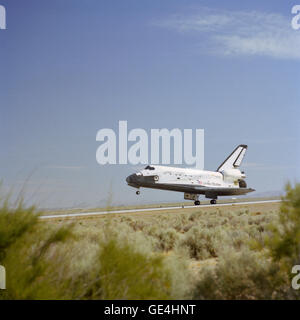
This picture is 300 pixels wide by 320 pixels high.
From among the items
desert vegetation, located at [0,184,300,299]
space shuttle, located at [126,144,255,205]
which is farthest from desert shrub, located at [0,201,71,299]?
space shuttle, located at [126,144,255,205]

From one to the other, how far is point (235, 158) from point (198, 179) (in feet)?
51.2

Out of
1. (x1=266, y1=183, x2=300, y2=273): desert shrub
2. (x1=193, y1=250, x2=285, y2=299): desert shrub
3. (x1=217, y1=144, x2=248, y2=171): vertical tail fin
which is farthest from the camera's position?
(x1=217, y1=144, x2=248, y2=171): vertical tail fin

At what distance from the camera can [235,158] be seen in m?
72.8

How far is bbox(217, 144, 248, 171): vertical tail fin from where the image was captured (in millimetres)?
71188

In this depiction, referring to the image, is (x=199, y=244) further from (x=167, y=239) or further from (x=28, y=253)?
(x=28, y=253)

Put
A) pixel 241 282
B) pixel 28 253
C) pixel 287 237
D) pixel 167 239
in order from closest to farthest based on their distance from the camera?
pixel 28 253 → pixel 241 282 → pixel 287 237 → pixel 167 239

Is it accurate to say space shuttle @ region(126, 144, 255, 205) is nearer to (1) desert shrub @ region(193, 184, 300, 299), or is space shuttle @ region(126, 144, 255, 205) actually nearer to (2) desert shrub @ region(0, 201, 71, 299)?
(1) desert shrub @ region(193, 184, 300, 299)

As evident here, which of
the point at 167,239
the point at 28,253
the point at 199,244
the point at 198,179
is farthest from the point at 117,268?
the point at 198,179

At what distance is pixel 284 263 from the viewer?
9203 mm

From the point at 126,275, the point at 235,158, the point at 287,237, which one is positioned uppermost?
the point at 235,158

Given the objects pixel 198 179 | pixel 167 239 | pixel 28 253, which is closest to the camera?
pixel 28 253
